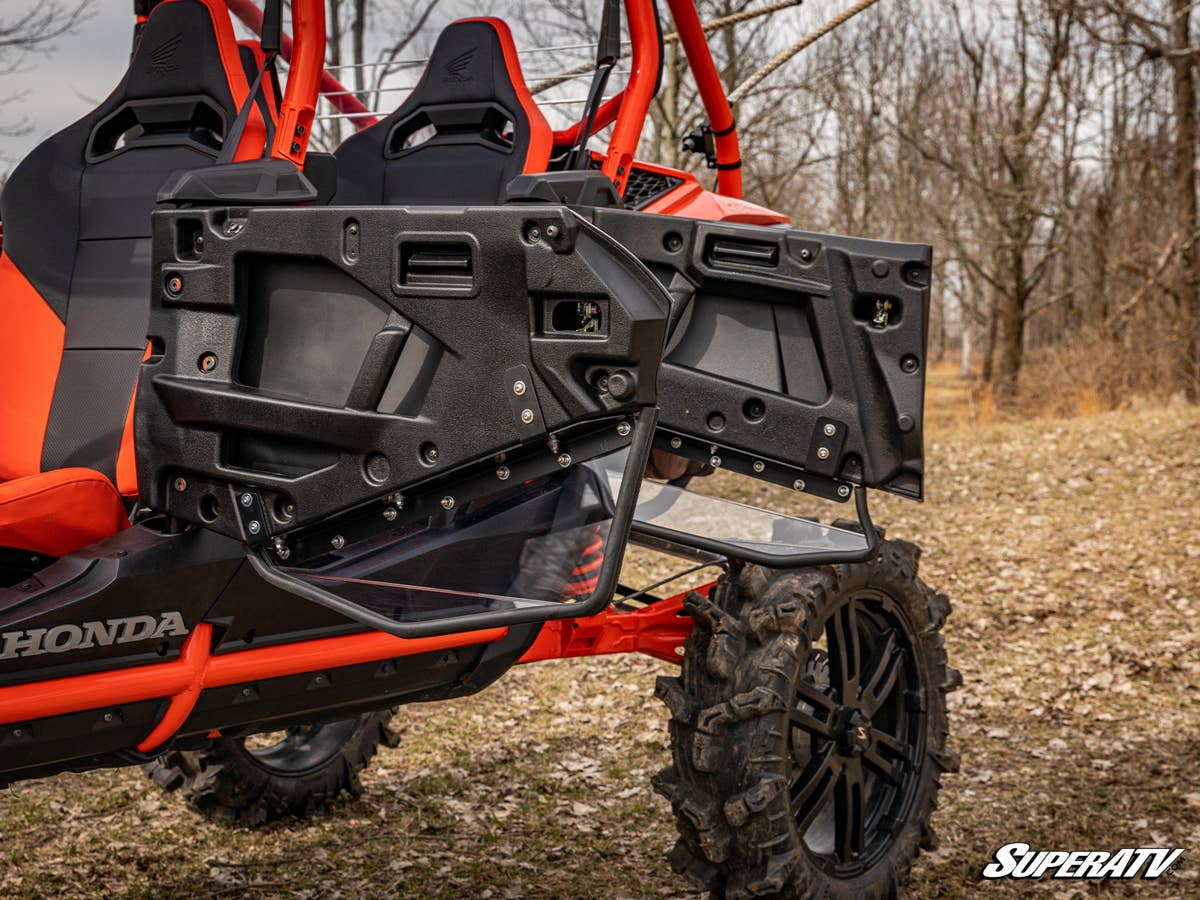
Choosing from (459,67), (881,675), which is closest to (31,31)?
(459,67)

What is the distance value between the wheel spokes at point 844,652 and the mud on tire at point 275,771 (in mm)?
1608

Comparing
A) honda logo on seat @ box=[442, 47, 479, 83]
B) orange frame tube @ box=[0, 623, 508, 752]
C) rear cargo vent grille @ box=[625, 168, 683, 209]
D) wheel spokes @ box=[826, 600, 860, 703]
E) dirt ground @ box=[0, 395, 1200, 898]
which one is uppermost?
honda logo on seat @ box=[442, 47, 479, 83]

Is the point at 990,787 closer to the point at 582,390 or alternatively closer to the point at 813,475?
the point at 813,475

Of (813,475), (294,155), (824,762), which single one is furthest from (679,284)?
(824,762)

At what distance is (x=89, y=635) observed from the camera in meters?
2.19

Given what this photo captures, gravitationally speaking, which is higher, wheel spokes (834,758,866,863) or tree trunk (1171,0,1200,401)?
tree trunk (1171,0,1200,401)

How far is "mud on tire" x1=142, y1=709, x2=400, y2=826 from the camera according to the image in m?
3.74

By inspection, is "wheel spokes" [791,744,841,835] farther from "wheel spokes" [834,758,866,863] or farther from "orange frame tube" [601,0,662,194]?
"orange frame tube" [601,0,662,194]

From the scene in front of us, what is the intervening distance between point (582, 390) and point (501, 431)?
0.16 m

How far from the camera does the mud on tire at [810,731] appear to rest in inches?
109

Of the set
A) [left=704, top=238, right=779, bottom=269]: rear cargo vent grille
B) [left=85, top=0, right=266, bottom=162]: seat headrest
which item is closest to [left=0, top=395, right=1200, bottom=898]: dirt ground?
[left=704, top=238, right=779, bottom=269]: rear cargo vent grille

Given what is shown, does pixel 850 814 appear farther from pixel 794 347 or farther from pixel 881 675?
pixel 794 347

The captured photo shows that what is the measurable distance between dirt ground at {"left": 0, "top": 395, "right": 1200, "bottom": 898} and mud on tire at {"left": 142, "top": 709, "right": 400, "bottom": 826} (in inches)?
3.1

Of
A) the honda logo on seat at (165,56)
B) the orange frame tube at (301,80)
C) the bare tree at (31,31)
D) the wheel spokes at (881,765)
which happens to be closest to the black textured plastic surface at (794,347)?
the orange frame tube at (301,80)
